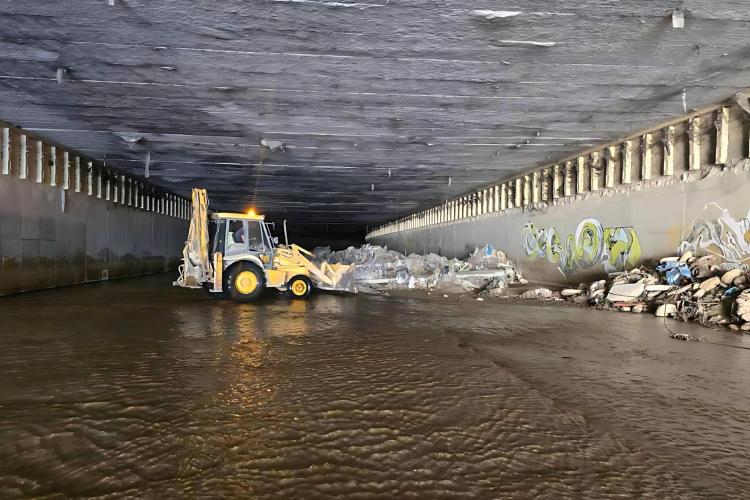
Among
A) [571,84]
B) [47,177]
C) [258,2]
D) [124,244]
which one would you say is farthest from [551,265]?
[124,244]

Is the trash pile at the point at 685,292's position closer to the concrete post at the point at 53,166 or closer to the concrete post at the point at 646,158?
the concrete post at the point at 646,158

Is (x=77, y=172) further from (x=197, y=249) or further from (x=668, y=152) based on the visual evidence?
(x=668, y=152)

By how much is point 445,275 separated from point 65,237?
43.9 feet

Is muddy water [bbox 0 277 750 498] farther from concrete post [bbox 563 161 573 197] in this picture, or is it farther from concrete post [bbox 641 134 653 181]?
concrete post [bbox 563 161 573 197]

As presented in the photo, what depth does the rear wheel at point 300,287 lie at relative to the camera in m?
12.9

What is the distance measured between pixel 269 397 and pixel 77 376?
2305 millimetres

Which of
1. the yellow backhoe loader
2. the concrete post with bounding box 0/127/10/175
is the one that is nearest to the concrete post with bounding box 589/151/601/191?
the yellow backhoe loader

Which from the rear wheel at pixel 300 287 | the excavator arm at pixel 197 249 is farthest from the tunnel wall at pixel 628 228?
the excavator arm at pixel 197 249

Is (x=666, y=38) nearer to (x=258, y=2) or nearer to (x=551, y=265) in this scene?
(x=258, y=2)

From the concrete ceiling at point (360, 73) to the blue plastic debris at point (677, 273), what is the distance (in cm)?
351

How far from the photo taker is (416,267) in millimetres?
20344

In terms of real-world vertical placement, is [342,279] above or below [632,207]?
below

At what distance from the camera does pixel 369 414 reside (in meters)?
3.85

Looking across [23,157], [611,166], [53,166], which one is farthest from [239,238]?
[611,166]
